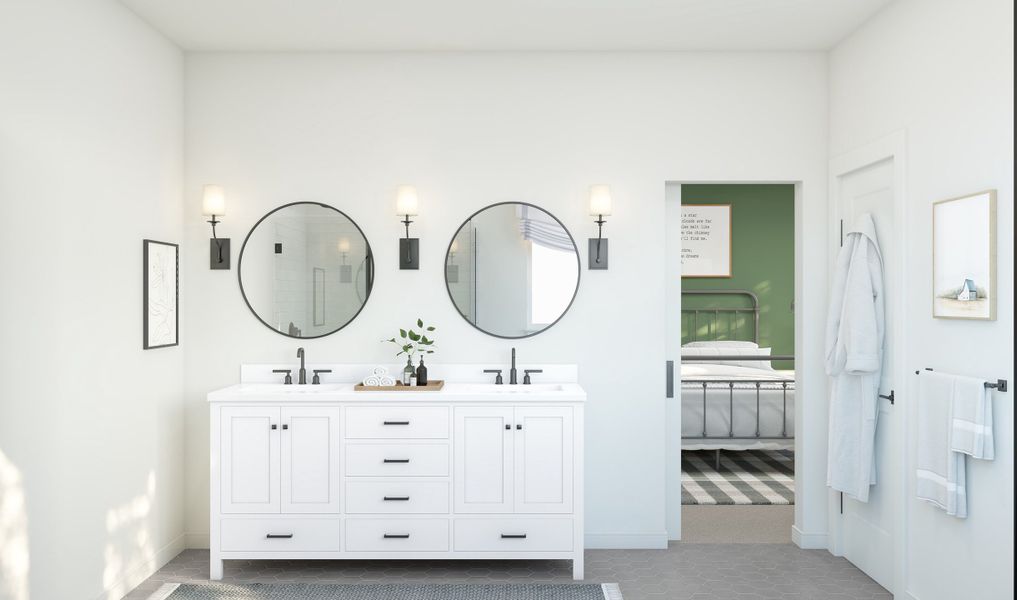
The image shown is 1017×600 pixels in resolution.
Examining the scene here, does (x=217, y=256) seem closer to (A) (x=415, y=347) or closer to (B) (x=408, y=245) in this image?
(B) (x=408, y=245)

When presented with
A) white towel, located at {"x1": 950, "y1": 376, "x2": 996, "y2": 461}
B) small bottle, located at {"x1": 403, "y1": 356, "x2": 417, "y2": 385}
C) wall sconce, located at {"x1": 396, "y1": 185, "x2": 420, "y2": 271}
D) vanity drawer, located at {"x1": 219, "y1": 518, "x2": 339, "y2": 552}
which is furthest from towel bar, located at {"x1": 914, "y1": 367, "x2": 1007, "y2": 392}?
vanity drawer, located at {"x1": 219, "y1": 518, "x2": 339, "y2": 552}

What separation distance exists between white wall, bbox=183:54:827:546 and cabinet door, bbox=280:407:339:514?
0.56m

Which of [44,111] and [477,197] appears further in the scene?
[477,197]

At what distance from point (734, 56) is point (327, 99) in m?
2.18

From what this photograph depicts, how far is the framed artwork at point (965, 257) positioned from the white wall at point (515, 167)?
1.04 meters

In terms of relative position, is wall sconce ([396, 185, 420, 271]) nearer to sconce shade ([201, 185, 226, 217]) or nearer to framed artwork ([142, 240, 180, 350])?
sconce shade ([201, 185, 226, 217])

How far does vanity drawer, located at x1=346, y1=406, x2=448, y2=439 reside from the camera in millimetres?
3459

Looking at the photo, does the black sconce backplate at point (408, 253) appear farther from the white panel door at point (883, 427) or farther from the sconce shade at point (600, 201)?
the white panel door at point (883, 427)

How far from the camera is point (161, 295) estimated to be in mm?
3680

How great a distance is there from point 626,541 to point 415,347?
5.02ft

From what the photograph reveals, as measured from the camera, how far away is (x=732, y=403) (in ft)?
17.9

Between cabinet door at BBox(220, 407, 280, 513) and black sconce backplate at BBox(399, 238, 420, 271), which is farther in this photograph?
black sconce backplate at BBox(399, 238, 420, 271)

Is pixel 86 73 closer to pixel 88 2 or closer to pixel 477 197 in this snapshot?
pixel 88 2

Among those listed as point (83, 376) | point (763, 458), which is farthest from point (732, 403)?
point (83, 376)
